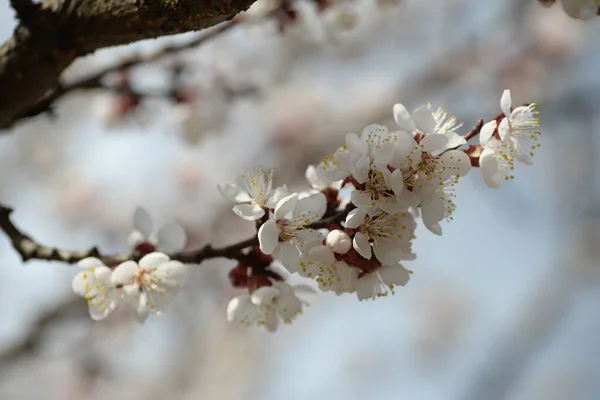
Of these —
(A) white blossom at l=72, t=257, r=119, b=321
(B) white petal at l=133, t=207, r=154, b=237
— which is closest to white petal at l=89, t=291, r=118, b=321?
(A) white blossom at l=72, t=257, r=119, b=321

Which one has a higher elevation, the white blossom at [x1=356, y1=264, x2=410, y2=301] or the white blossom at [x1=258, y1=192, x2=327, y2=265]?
the white blossom at [x1=258, y1=192, x2=327, y2=265]

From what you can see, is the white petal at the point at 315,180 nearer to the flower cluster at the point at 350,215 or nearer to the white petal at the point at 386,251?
the flower cluster at the point at 350,215

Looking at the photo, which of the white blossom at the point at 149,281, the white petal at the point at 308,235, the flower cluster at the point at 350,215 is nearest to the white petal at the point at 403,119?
the flower cluster at the point at 350,215

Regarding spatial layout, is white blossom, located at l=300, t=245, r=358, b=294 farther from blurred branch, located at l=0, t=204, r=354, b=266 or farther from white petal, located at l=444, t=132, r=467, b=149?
white petal, located at l=444, t=132, r=467, b=149

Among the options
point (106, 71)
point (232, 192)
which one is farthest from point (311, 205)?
point (106, 71)

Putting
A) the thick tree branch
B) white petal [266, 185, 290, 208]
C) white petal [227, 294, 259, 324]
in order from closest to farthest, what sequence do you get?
1. the thick tree branch
2. white petal [266, 185, 290, 208]
3. white petal [227, 294, 259, 324]

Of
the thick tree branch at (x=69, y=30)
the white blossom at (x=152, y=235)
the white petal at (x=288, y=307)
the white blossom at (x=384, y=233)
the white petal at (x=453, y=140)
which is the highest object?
the thick tree branch at (x=69, y=30)

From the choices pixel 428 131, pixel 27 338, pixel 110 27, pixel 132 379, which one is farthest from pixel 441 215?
pixel 132 379
